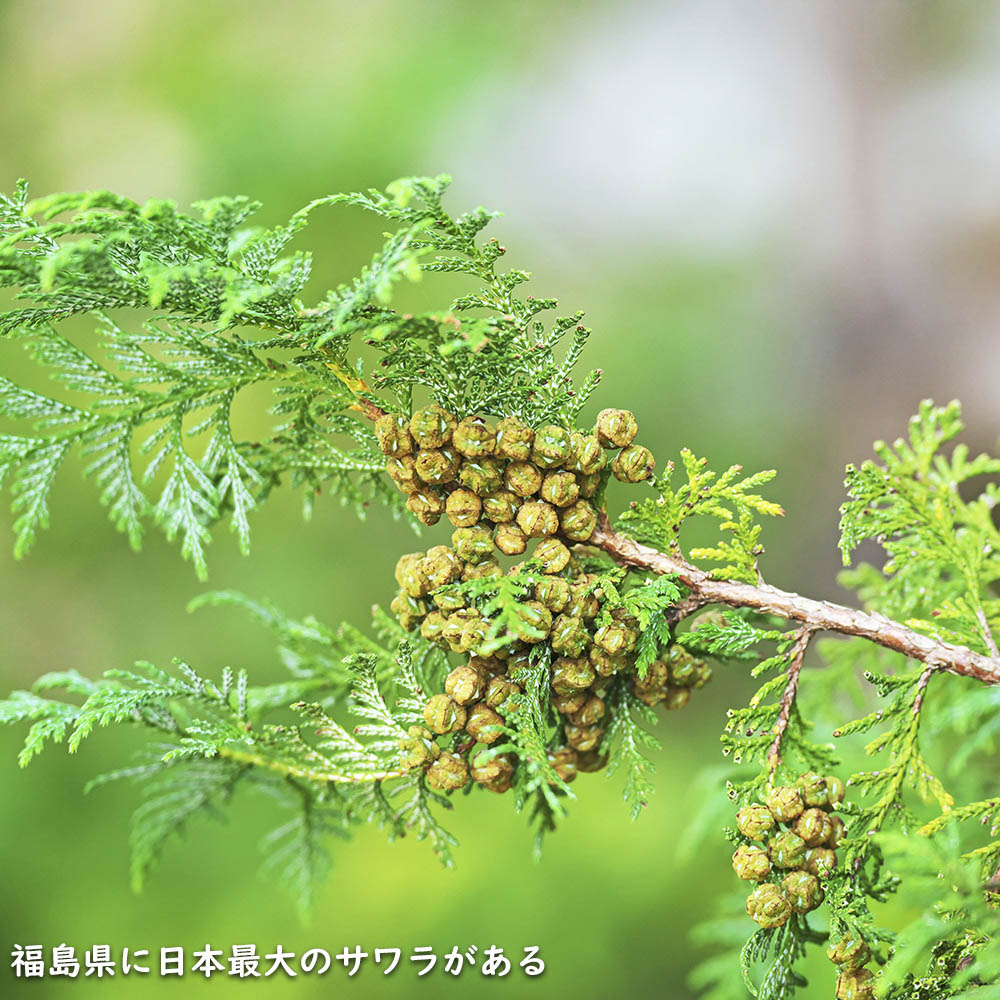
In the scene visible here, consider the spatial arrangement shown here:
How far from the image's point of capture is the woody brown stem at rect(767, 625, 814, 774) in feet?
2.27

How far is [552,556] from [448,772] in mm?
191

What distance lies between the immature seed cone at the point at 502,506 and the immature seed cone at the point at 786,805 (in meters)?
0.29

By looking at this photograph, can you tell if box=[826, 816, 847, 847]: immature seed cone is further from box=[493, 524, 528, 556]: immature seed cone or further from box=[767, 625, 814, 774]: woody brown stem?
box=[493, 524, 528, 556]: immature seed cone

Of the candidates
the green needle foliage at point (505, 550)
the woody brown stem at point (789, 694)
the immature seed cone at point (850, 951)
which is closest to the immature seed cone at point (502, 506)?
the green needle foliage at point (505, 550)

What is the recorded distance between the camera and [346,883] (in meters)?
1.92

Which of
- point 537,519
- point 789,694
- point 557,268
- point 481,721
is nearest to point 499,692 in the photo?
point 481,721

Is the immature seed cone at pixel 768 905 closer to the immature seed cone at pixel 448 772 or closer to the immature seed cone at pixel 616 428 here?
the immature seed cone at pixel 448 772

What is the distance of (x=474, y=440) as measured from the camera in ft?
2.19

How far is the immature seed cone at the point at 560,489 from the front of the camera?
26.1 inches

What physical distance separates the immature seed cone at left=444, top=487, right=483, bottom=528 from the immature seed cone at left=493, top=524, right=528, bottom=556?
0.08ft

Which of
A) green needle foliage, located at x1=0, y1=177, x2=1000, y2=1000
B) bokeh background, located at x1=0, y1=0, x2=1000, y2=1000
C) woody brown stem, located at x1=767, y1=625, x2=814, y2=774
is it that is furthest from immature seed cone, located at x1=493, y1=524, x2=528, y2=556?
bokeh background, located at x1=0, y1=0, x2=1000, y2=1000

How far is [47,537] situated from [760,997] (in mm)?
2294

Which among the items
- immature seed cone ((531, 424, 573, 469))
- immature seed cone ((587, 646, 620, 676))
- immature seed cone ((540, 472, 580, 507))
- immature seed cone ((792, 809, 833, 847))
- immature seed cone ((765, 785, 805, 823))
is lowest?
immature seed cone ((792, 809, 833, 847))

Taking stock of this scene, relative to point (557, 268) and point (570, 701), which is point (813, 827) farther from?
point (557, 268)
